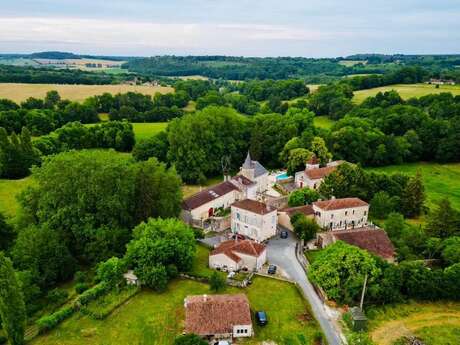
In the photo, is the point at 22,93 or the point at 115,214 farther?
the point at 22,93

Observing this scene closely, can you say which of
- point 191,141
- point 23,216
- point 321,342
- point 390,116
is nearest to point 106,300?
point 23,216

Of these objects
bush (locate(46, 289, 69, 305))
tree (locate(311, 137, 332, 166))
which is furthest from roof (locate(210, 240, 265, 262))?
tree (locate(311, 137, 332, 166))

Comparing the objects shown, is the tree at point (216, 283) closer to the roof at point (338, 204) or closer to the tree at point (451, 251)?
the roof at point (338, 204)

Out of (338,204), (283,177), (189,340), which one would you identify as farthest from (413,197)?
(189,340)

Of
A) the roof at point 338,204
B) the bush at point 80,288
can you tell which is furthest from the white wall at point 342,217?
the bush at point 80,288

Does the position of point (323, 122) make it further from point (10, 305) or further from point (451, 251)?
point (10, 305)

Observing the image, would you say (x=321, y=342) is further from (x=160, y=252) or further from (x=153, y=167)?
(x=153, y=167)

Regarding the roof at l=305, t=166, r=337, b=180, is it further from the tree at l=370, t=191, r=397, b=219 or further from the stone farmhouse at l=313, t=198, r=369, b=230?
the stone farmhouse at l=313, t=198, r=369, b=230
